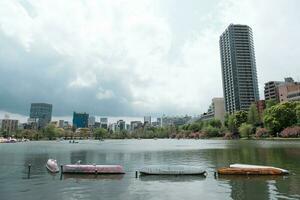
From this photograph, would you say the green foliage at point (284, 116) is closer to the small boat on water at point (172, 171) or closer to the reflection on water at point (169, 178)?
the small boat on water at point (172, 171)

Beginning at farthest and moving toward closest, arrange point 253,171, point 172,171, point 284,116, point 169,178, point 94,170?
1. point 284,116
2. point 94,170
3. point 172,171
4. point 253,171
5. point 169,178

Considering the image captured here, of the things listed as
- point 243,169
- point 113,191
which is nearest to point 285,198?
point 243,169

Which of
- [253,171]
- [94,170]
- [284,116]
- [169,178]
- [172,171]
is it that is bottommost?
[169,178]

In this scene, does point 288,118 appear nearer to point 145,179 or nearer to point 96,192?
point 145,179

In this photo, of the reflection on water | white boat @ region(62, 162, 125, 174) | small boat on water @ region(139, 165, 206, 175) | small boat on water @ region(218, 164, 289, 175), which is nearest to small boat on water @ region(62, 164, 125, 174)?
white boat @ region(62, 162, 125, 174)

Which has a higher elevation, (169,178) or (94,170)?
(94,170)

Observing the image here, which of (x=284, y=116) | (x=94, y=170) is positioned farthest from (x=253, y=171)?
(x=284, y=116)

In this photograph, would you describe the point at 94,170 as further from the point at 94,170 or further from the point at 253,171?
the point at 253,171

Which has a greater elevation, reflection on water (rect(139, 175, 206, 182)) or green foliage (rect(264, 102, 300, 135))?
green foliage (rect(264, 102, 300, 135))

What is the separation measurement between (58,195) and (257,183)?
2869 centimetres

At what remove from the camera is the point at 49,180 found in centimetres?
4875

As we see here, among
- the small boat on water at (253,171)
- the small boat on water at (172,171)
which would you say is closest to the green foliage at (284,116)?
the small boat on water at (253,171)

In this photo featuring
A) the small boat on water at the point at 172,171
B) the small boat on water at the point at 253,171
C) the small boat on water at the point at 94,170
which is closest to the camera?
the small boat on water at the point at 253,171

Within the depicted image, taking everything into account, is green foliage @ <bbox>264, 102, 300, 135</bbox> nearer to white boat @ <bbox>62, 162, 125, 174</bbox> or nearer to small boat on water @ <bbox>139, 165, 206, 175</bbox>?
small boat on water @ <bbox>139, 165, 206, 175</bbox>
